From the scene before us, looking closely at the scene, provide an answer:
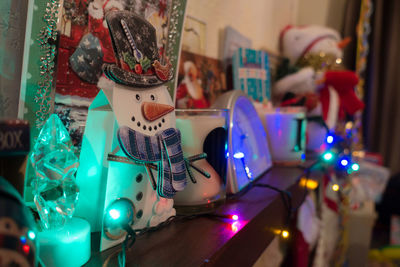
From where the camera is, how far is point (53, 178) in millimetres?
317

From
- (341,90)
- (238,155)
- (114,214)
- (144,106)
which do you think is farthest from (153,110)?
(341,90)

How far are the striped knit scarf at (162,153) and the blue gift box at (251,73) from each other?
58 centimetres

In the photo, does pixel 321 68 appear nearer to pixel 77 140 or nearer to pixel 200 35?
pixel 200 35

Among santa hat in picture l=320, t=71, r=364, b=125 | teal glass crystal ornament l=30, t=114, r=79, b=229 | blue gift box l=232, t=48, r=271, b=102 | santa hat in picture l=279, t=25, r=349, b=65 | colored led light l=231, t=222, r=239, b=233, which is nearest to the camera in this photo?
teal glass crystal ornament l=30, t=114, r=79, b=229

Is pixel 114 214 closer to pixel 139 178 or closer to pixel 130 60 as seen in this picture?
pixel 139 178

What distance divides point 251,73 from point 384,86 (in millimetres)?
1821

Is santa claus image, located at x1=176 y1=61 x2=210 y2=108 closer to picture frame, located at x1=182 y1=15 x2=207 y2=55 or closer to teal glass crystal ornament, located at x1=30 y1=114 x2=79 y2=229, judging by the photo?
picture frame, located at x1=182 y1=15 x2=207 y2=55

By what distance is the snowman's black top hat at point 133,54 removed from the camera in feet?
1.14

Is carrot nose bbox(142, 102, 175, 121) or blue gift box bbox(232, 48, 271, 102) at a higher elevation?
blue gift box bbox(232, 48, 271, 102)

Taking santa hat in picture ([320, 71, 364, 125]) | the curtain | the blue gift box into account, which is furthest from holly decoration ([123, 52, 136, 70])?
the curtain

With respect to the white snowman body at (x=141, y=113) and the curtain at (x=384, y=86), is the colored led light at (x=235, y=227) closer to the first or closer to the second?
the white snowman body at (x=141, y=113)

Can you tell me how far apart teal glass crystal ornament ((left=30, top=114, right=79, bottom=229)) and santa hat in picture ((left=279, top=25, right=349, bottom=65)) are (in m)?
1.38

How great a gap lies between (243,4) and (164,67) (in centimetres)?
82

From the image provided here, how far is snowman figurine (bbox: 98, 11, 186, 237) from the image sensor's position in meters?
0.34
